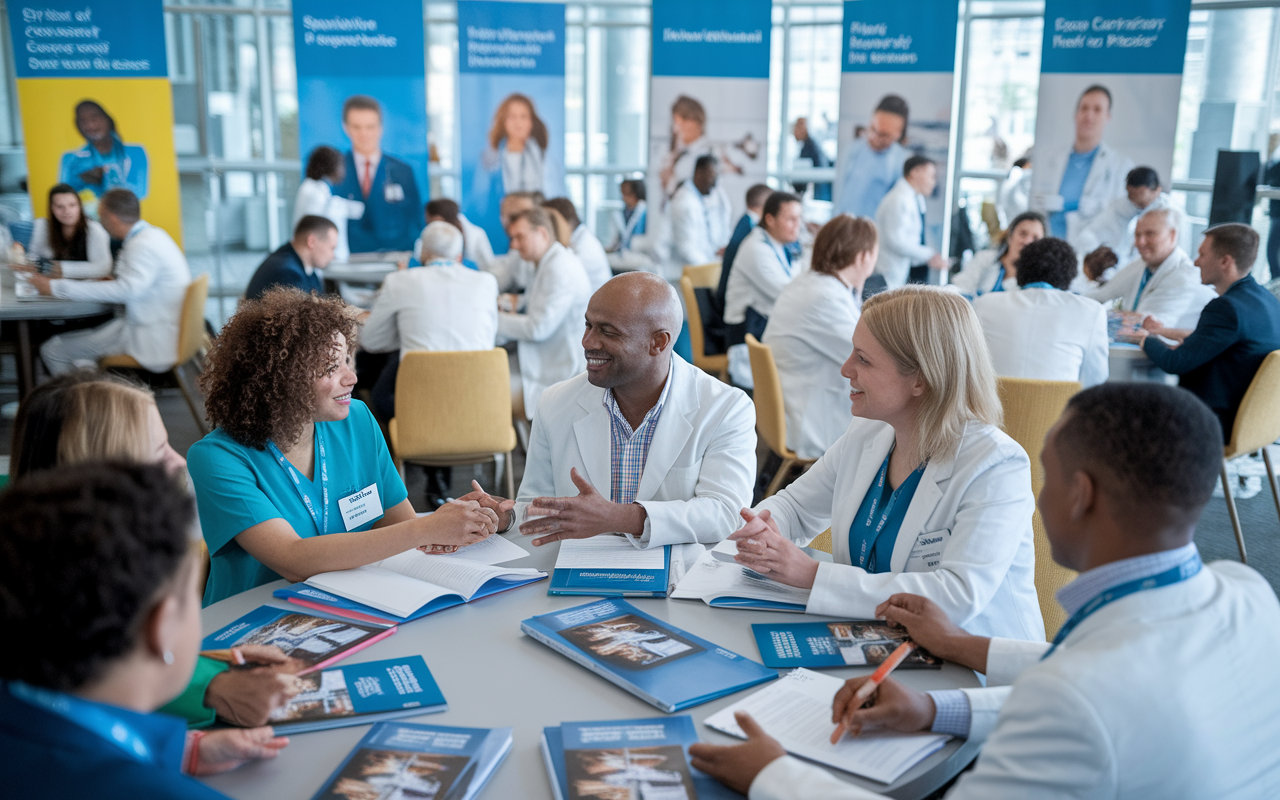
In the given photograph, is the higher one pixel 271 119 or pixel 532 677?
pixel 271 119

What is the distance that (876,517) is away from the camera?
2.00 meters

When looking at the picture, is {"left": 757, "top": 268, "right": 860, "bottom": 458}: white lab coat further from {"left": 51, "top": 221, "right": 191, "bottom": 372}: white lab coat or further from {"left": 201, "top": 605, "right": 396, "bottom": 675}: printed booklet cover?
{"left": 51, "top": 221, "right": 191, "bottom": 372}: white lab coat

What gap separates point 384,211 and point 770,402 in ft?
15.5

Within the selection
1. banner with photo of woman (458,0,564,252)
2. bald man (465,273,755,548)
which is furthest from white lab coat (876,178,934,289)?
bald man (465,273,755,548)

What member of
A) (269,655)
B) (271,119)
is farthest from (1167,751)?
(271,119)

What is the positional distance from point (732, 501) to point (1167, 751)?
4.35 feet

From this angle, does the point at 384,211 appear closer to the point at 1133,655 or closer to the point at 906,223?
the point at 906,223

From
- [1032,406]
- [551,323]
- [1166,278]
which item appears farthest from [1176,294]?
[551,323]

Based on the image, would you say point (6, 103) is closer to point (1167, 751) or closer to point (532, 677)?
point (532, 677)

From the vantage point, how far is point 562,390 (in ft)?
8.32

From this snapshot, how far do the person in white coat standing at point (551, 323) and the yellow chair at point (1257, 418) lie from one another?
3014 mm

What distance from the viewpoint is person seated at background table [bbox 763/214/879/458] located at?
4289 mm

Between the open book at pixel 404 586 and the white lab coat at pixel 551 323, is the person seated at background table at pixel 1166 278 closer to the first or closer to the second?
the white lab coat at pixel 551 323

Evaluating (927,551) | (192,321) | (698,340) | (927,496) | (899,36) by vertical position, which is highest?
(899,36)
